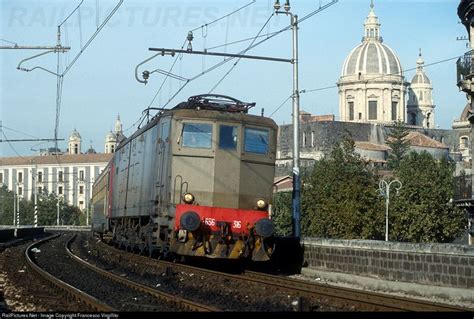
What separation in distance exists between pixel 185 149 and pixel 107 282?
3.91 metres

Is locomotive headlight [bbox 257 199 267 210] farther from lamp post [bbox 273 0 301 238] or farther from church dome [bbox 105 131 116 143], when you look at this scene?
church dome [bbox 105 131 116 143]

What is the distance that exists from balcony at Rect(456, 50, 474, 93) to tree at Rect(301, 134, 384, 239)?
16.5 metres

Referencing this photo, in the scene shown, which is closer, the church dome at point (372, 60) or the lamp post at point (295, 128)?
the lamp post at point (295, 128)

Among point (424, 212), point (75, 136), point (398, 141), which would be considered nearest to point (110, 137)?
point (75, 136)

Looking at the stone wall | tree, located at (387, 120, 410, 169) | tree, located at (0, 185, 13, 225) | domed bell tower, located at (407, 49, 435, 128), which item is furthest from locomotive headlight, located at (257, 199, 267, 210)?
domed bell tower, located at (407, 49, 435, 128)

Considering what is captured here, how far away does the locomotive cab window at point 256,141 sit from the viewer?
21.4 metres

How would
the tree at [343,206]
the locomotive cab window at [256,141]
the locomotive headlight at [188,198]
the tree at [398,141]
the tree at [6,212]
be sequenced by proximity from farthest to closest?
the tree at [398,141]
the tree at [6,212]
the tree at [343,206]
the locomotive cab window at [256,141]
the locomotive headlight at [188,198]

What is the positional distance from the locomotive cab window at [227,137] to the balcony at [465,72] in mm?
23042

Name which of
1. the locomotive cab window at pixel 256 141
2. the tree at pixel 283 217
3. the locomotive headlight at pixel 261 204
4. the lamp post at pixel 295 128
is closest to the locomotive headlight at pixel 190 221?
the locomotive headlight at pixel 261 204

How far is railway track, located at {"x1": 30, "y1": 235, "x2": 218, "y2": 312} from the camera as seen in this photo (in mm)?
14016

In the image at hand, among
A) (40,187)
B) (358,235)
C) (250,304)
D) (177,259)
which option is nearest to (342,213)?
(358,235)

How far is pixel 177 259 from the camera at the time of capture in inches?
941

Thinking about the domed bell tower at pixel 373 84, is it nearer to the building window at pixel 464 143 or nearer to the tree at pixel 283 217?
the building window at pixel 464 143

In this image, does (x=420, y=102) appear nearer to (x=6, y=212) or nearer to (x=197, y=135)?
(x=6, y=212)
